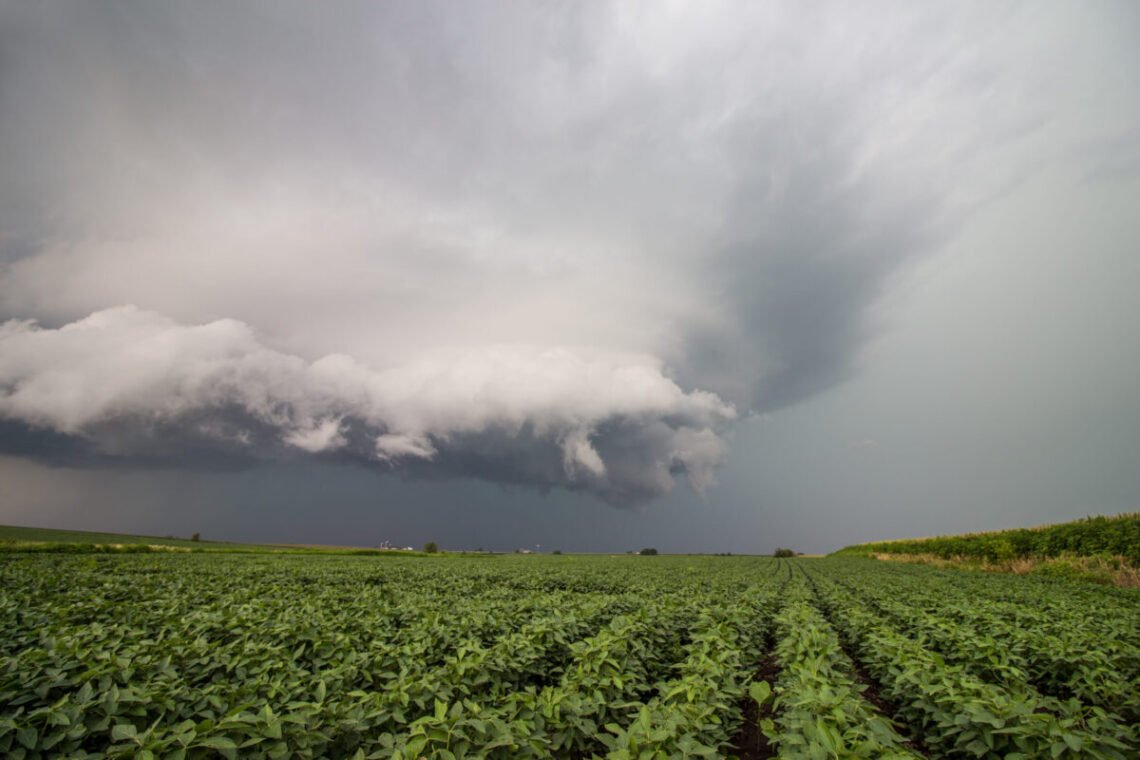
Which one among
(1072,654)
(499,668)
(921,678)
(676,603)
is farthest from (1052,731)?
(676,603)

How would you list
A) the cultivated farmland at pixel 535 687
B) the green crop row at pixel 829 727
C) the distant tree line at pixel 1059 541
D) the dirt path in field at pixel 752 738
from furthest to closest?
1. the distant tree line at pixel 1059 541
2. the dirt path in field at pixel 752 738
3. the cultivated farmland at pixel 535 687
4. the green crop row at pixel 829 727

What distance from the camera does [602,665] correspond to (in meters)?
6.15

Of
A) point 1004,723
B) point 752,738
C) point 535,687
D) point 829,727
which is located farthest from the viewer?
point 752,738

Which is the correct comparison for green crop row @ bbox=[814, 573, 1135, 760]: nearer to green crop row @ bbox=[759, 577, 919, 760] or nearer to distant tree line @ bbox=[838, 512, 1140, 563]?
green crop row @ bbox=[759, 577, 919, 760]

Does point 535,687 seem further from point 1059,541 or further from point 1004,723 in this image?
point 1059,541

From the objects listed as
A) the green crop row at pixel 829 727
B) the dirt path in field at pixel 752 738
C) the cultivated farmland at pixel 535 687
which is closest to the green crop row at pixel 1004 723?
the cultivated farmland at pixel 535 687

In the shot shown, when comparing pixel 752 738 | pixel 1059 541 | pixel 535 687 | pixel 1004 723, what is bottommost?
pixel 752 738

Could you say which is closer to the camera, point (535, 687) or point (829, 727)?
point (829, 727)

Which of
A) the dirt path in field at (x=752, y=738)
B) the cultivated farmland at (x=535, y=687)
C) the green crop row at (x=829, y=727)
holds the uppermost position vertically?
the green crop row at (x=829, y=727)

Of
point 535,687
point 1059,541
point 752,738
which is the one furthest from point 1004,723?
point 1059,541

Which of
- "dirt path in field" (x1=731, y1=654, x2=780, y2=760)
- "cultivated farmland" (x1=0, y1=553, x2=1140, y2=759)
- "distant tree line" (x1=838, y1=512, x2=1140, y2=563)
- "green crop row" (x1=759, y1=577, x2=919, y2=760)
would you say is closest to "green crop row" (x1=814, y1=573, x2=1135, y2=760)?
"cultivated farmland" (x1=0, y1=553, x2=1140, y2=759)

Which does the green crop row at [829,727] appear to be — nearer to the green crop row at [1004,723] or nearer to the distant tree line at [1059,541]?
the green crop row at [1004,723]

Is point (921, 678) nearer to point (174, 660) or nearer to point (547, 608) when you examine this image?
point (547, 608)

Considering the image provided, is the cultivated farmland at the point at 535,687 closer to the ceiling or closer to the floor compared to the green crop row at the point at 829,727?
closer to the floor
